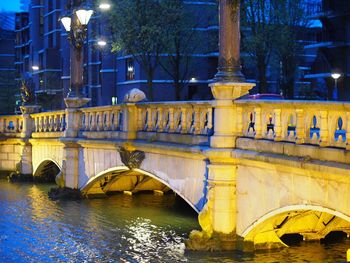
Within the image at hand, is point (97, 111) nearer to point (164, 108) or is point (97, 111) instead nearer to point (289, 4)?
point (164, 108)

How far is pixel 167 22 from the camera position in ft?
116

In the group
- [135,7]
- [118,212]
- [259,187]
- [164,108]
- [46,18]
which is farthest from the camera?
[46,18]

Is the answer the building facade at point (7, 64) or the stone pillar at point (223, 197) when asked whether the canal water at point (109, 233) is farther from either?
the building facade at point (7, 64)

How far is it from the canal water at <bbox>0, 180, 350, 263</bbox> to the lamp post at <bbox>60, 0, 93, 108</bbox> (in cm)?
301

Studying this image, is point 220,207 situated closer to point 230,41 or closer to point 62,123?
point 230,41

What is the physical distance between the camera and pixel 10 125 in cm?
3125

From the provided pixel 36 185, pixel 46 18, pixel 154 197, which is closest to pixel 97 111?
pixel 154 197

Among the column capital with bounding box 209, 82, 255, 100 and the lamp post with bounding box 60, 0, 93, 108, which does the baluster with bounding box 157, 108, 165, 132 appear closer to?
the column capital with bounding box 209, 82, 255, 100

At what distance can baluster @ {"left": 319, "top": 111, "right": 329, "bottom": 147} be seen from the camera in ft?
34.9

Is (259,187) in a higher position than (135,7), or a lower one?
lower

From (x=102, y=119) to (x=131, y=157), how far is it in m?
3.14

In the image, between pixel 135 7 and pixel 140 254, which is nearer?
pixel 140 254

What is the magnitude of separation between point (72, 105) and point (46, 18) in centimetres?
4355

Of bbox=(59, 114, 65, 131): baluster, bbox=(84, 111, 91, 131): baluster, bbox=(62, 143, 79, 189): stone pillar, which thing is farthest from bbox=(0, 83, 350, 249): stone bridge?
bbox=(59, 114, 65, 131): baluster
